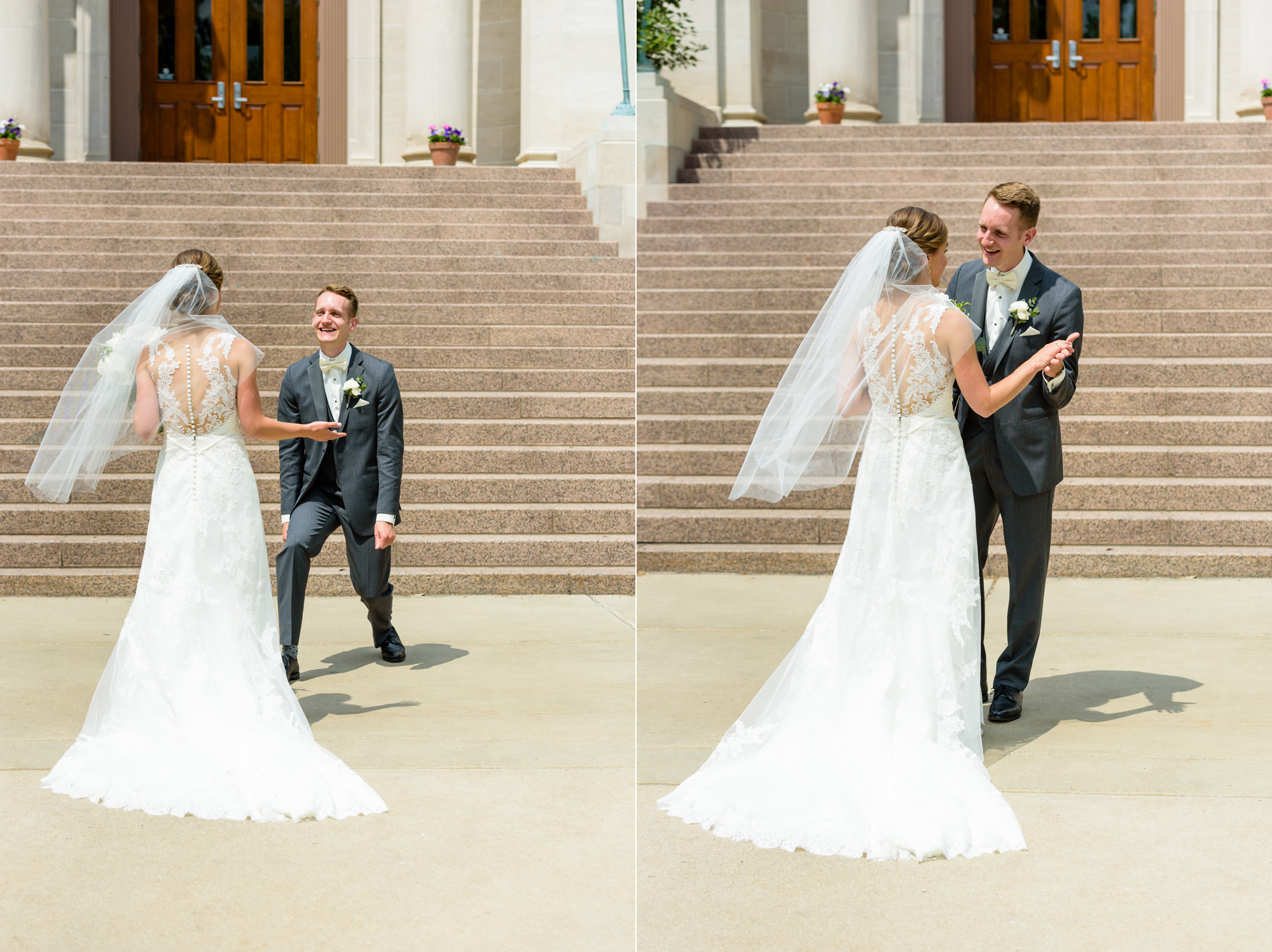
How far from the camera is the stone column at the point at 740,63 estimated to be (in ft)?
55.8

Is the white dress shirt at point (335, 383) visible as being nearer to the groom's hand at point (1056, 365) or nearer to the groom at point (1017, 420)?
the groom at point (1017, 420)

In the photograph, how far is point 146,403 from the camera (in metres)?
5.05

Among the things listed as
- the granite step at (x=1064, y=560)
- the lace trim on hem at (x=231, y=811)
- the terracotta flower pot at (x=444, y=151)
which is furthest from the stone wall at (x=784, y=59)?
the lace trim on hem at (x=231, y=811)

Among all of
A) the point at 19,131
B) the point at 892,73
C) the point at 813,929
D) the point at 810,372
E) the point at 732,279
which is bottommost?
the point at 813,929

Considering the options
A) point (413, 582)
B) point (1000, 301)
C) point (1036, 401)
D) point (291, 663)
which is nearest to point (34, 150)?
point (413, 582)

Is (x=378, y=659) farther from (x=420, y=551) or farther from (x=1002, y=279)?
(x=1002, y=279)

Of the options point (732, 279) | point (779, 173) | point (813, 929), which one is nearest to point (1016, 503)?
point (813, 929)

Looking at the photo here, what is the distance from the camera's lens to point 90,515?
838 cm

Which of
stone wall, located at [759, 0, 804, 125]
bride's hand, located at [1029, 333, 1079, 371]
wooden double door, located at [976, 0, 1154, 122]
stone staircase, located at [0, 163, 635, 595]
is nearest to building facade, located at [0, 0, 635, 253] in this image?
stone staircase, located at [0, 163, 635, 595]

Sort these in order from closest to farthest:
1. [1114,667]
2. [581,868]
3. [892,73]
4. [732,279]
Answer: [581,868] < [1114,667] < [732,279] < [892,73]

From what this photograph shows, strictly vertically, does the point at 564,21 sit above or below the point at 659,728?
above

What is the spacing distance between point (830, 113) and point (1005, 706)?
12361 mm

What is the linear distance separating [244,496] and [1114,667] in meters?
3.82

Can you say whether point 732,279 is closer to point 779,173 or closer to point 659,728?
point 779,173
